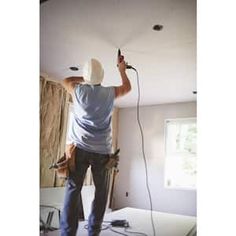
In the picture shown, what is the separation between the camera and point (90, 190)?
1.03 meters

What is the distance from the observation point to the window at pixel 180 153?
1057 millimetres

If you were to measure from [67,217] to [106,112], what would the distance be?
0.41 meters

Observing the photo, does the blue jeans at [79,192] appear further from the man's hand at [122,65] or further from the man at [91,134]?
the man's hand at [122,65]

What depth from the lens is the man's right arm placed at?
1088 mm

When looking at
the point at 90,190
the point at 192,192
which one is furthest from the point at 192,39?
the point at 90,190

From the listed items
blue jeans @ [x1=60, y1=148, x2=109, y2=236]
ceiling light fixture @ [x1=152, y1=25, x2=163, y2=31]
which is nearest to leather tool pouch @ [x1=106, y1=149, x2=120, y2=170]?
blue jeans @ [x1=60, y1=148, x2=109, y2=236]

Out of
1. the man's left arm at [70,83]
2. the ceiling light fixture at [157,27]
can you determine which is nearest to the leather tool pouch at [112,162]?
the man's left arm at [70,83]

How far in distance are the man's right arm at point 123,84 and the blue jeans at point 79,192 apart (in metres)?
0.25

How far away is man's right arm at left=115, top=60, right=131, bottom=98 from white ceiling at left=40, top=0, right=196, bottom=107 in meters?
0.02

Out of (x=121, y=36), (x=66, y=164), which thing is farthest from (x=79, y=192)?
(x=121, y=36)

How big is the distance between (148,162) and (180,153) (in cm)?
14

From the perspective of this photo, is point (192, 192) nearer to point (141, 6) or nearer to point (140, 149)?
point (140, 149)

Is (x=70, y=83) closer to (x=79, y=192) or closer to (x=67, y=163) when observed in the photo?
(x=67, y=163)
